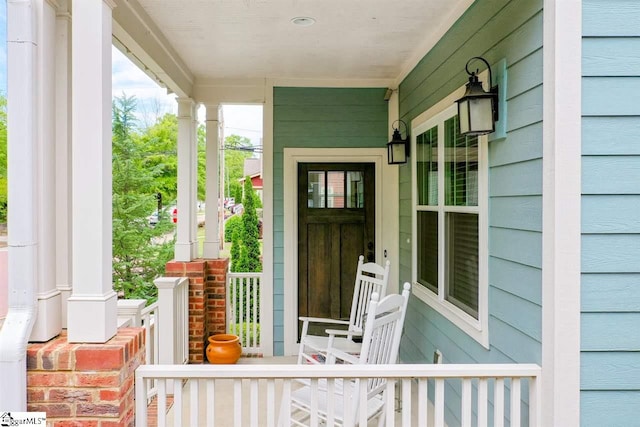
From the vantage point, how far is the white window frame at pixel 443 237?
8.41ft

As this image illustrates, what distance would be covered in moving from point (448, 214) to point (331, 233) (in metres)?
1.95

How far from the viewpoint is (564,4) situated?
6.04 feet

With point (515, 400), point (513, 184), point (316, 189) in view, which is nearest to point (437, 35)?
point (513, 184)

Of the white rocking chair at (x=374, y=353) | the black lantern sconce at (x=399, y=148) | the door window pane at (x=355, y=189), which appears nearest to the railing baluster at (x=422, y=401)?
the white rocking chair at (x=374, y=353)

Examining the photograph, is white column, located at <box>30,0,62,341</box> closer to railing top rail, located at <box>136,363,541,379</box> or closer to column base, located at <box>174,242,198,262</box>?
railing top rail, located at <box>136,363,541,379</box>

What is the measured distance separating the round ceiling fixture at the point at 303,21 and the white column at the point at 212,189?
1.87 m

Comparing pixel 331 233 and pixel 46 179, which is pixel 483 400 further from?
pixel 331 233

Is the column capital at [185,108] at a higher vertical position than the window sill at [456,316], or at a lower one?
higher

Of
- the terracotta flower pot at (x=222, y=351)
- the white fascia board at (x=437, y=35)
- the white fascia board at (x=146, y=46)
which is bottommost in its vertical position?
the terracotta flower pot at (x=222, y=351)

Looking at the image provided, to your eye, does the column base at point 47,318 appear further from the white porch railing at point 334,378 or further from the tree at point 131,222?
the tree at point 131,222

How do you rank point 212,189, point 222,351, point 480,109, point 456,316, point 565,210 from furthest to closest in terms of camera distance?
1. point 212,189
2. point 222,351
3. point 456,316
4. point 480,109
5. point 565,210

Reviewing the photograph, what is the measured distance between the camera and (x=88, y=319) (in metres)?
1.91

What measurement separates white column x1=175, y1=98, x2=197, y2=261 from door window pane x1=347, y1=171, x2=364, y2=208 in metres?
1.63

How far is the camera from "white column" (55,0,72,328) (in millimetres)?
2062
